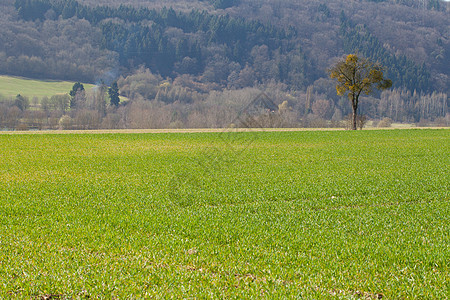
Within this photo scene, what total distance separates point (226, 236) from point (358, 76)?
64302mm

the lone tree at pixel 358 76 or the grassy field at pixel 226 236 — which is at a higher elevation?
the lone tree at pixel 358 76

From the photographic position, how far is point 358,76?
6975 cm

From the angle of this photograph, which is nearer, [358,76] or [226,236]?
[226,236]

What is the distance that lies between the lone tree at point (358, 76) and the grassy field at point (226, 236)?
49256 millimetres

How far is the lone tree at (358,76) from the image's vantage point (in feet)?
223

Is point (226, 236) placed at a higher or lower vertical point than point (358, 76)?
lower

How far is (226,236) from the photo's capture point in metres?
10.7

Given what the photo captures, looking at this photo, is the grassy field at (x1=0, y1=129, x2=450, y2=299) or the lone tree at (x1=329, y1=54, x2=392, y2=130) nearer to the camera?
the grassy field at (x1=0, y1=129, x2=450, y2=299)

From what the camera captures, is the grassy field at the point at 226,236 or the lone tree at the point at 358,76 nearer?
the grassy field at the point at 226,236

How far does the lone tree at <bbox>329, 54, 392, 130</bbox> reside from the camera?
6800 centimetres

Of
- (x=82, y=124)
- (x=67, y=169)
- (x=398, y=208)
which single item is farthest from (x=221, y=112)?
(x=398, y=208)

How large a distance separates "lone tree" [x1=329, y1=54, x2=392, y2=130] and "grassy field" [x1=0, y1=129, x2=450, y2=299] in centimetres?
4926

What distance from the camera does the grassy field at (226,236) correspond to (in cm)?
775

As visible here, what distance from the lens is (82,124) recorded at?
15138 centimetres
